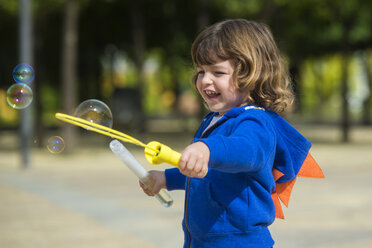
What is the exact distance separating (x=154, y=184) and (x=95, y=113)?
39cm

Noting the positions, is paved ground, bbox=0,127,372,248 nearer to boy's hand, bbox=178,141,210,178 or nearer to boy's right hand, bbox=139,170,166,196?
boy's right hand, bbox=139,170,166,196

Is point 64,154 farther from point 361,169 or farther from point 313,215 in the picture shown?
point 313,215

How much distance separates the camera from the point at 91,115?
8.02ft

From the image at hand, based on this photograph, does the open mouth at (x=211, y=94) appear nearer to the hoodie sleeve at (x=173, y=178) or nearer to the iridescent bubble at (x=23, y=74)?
the hoodie sleeve at (x=173, y=178)

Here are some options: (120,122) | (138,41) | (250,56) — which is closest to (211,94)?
(250,56)

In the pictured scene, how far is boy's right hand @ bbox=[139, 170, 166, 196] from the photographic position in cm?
229

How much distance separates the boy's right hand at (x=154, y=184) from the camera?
2291 mm

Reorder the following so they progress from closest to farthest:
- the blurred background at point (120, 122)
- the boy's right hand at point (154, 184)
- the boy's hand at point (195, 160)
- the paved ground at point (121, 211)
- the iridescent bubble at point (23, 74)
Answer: the boy's hand at point (195, 160) → the boy's right hand at point (154, 184) → the iridescent bubble at point (23, 74) → the paved ground at point (121, 211) → the blurred background at point (120, 122)

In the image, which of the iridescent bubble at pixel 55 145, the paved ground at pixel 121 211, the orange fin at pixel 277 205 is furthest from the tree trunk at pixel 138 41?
the orange fin at pixel 277 205

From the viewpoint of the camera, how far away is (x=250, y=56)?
2.10 metres

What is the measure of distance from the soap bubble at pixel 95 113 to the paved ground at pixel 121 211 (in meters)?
2.69

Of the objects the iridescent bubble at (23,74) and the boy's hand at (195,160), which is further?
the iridescent bubble at (23,74)

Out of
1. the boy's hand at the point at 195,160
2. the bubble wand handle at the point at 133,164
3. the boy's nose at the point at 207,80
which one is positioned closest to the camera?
the boy's hand at the point at 195,160

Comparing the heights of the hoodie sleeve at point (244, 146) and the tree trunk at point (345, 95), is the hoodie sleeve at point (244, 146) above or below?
below
